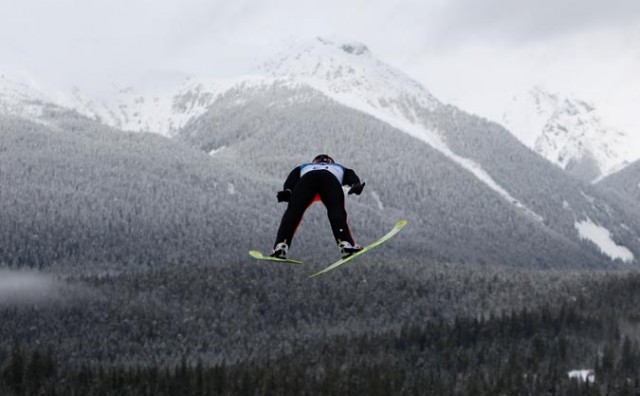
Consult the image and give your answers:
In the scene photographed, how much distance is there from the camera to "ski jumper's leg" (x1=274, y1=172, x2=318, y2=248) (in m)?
42.0

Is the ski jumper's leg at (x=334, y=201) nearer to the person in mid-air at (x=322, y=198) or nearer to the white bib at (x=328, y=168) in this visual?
the person in mid-air at (x=322, y=198)

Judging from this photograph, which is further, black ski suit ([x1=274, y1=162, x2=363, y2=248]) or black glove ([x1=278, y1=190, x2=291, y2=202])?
black ski suit ([x1=274, y1=162, x2=363, y2=248])

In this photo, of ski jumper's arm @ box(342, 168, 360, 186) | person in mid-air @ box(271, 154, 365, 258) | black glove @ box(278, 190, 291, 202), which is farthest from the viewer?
person in mid-air @ box(271, 154, 365, 258)

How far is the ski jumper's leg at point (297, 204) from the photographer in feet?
138

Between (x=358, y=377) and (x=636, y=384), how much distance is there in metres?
49.1

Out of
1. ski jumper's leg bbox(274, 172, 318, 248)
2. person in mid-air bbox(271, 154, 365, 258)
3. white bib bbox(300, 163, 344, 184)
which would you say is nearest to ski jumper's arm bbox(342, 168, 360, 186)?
person in mid-air bbox(271, 154, 365, 258)

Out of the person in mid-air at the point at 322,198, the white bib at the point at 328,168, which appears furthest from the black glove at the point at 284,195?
the white bib at the point at 328,168

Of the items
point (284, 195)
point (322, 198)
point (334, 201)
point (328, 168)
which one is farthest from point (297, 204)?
point (328, 168)

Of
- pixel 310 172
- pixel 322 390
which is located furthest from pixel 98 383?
pixel 310 172

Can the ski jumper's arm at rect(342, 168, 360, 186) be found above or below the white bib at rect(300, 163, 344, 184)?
below

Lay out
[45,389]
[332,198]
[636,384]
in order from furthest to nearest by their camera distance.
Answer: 1. [636,384]
2. [45,389]
3. [332,198]

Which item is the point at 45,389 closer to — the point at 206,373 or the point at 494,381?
the point at 206,373

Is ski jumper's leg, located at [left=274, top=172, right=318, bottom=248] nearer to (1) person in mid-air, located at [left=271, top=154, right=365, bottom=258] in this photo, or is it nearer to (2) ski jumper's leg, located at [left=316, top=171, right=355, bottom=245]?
(1) person in mid-air, located at [left=271, top=154, right=365, bottom=258]

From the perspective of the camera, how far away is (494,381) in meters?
194
